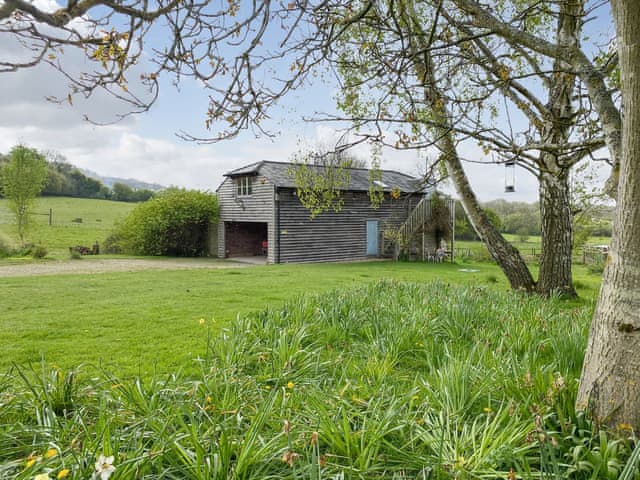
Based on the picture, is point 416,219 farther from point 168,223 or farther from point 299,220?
point 168,223

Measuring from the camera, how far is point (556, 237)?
760 centimetres

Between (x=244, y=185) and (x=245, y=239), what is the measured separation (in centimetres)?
408

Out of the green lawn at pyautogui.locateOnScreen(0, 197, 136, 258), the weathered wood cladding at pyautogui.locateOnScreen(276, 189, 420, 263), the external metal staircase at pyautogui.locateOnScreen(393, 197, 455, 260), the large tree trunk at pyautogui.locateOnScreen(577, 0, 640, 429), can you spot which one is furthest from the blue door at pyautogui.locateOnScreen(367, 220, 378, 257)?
the large tree trunk at pyautogui.locateOnScreen(577, 0, 640, 429)

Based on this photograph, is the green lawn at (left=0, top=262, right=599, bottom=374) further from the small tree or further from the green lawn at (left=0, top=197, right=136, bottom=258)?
the green lawn at (left=0, top=197, right=136, bottom=258)

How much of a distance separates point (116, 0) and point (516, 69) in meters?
7.85

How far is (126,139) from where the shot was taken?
6.77 meters

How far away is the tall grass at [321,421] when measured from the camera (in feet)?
5.76

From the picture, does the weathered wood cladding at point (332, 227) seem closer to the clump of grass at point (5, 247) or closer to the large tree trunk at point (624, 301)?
the clump of grass at point (5, 247)

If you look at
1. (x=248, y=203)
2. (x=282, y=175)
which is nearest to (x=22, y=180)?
(x=248, y=203)

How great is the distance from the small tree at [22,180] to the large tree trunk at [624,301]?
23.4m

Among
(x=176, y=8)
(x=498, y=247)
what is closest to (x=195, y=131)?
(x=176, y=8)

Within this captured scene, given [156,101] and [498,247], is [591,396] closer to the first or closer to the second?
[156,101]

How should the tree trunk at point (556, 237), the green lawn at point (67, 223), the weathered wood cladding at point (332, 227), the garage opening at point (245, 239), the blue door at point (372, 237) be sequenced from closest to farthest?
the tree trunk at point (556, 237), the weathered wood cladding at point (332, 227), the green lawn at point (67, 223), the blue door at point (372, 237), the garage opening at point (245, 239)

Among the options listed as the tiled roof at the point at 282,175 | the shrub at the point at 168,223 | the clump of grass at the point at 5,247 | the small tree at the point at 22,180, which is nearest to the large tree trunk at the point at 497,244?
the tiled roof at the point at 282,175
